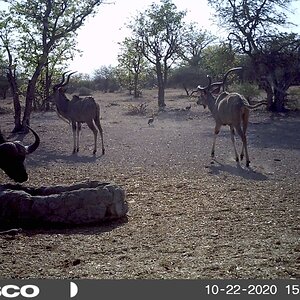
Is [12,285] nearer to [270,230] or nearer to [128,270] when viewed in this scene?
[128,270]

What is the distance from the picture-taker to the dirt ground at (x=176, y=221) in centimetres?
561

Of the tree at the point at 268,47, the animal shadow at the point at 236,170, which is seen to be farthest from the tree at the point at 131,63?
the animal shadow at the point at 236,170

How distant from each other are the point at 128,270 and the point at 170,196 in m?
3.75

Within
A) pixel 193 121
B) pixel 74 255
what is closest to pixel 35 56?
pixel 193 121

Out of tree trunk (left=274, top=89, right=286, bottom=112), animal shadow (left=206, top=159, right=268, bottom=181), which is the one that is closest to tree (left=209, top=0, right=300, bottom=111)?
tree trunk (left=274, top=89, right=286, bottom=112)

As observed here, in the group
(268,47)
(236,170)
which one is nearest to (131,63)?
(268,47)

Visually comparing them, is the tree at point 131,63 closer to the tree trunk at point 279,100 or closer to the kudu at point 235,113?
the tree trunk at point 279,100

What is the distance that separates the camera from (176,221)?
7.54 meters

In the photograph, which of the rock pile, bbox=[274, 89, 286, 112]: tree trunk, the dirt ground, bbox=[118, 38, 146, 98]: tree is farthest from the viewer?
bbox=[118, 38, 146, 98]: tree

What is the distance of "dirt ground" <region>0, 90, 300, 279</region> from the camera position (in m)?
5.61
